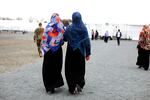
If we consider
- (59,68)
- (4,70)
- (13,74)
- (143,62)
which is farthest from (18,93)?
(143,62)

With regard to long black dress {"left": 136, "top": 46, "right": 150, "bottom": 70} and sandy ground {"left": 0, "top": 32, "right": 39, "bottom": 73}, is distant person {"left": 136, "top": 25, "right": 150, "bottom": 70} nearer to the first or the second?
long black dress {"left": 136, "top": 46, "right": 150, "bottom": 70}

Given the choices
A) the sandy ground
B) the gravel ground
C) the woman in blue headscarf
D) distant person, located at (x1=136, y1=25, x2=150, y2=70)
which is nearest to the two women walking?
the woman in blue headscarf

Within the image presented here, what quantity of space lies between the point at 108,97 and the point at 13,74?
4.75m

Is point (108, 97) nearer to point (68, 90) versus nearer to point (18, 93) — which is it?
point (68, 90)

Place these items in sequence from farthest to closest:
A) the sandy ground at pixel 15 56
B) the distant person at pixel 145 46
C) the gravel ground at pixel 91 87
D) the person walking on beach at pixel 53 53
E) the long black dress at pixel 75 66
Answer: the sandy ground at pixel 15 56, the distant person at pixel 145 46, the person walking on beach at pixel 53 53, the long black dress at pixel 75 66, the gravel ground at pixel 91 87

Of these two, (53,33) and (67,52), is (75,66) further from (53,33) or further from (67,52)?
(53,33)

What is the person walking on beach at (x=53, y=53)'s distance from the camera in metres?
10.0

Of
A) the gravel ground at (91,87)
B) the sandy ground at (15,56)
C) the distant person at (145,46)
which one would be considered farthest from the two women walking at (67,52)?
the distant person at (145,46)

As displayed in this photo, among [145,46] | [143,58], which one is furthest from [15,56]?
[145,46]

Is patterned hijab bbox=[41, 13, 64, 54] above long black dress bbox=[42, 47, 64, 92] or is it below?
above

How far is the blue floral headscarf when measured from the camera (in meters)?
9.96

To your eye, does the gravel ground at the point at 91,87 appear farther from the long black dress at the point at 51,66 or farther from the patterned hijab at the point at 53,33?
the patterned hijab at the point at 53,33

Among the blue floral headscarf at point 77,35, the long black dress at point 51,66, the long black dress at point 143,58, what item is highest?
the blue floral headscarf at point 77,35

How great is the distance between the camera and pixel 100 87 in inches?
431
